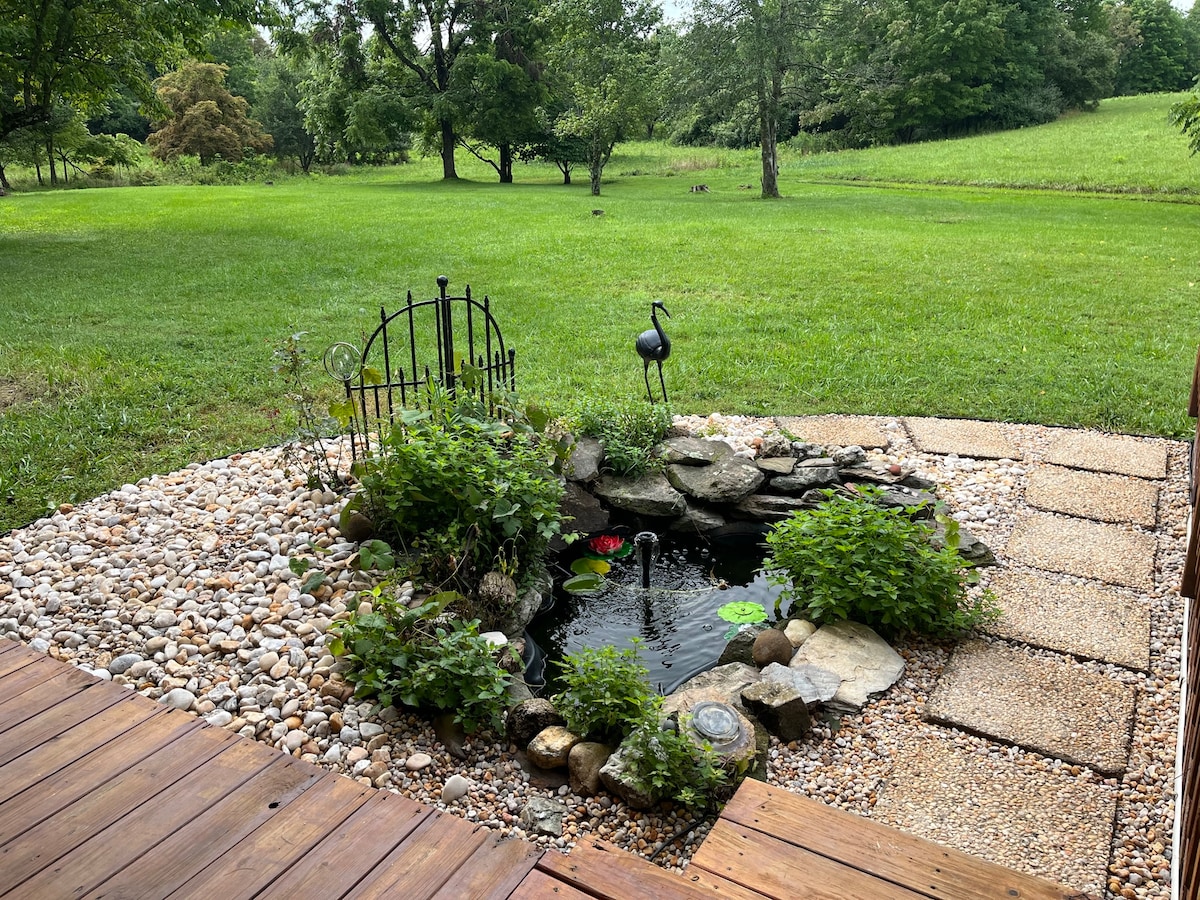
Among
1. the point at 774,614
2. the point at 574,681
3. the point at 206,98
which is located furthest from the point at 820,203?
the point at 206,98

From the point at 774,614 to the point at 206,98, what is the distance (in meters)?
31.5

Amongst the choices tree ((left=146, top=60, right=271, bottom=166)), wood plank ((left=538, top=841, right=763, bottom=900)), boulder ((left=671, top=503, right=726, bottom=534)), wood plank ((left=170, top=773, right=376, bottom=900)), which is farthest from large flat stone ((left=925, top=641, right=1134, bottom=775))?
tree ((left=146, top=60, right=271, bottom=166))

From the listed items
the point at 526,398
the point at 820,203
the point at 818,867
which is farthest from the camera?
the point at 820,203

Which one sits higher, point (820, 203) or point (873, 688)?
point (820, 203)

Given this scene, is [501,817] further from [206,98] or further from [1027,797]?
[206,98]

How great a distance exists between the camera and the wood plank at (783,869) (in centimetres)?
187

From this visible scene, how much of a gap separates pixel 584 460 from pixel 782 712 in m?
1.89

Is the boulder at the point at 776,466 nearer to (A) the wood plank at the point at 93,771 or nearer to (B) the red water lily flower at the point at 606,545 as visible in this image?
(B) the red water lily flower at the point at 606,545

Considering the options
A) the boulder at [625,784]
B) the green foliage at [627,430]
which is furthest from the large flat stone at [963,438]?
the boulder at [625,784]

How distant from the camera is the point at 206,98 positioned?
28984 mm

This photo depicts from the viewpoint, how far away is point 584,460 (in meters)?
4.27

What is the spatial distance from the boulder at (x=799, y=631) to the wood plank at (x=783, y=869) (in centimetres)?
123

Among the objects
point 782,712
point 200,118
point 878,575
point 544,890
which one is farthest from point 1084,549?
point 200,118

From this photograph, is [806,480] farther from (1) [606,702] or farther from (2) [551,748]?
(2) [551,748]
